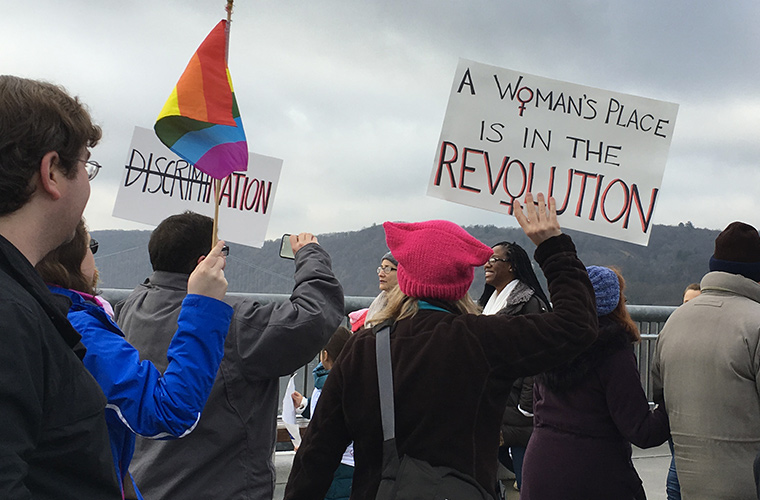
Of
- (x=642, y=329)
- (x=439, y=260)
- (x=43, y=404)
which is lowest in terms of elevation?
(x=43, y=404)

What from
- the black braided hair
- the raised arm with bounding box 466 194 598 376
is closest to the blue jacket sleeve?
the raised arm with bounding box 466 194 598 376

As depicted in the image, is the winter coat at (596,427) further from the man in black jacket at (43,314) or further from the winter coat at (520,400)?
the man in black jacket at (43,314)

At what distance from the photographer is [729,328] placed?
130 inches

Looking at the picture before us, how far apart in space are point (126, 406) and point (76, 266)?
0.46m

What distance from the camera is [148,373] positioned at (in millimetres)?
1961

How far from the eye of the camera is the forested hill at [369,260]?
5.71 m

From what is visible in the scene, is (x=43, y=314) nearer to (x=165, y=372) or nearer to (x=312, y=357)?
(x=165, y=372)

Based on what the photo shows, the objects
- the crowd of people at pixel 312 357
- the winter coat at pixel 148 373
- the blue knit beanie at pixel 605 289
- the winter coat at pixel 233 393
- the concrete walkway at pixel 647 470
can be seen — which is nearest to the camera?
the crowd of people at pixel 312 357

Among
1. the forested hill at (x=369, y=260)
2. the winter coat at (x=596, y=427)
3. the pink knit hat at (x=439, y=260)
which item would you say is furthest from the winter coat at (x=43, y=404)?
the winter coat at (x=596, y=427)

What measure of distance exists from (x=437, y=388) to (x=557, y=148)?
2022 mm

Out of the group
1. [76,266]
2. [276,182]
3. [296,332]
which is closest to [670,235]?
[276,182]

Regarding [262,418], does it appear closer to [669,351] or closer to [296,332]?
[296,332]

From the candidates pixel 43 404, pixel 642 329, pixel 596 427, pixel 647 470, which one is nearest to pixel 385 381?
pixel 43 404

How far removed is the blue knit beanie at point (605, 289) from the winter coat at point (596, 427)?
6 centimetres
